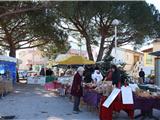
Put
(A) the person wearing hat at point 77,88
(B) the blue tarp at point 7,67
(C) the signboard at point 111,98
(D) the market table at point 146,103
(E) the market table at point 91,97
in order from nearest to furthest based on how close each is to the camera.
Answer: (C) the signboard at point 111,98, (D) the market table at point 146,103, (E) the market table at point 91,97, (A) the person wearing hat at point 77,88, (B) the blue tarp at point 7,67

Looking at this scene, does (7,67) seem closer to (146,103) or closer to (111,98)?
(146,103)

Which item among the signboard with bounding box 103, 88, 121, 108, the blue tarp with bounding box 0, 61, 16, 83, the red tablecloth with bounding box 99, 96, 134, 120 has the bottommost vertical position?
the red tablecloth with bounding box 99, 96, 134, 120

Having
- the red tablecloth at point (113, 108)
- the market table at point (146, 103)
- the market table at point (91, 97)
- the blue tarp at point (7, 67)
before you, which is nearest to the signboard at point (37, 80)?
the blue tarp at point (7, 67)

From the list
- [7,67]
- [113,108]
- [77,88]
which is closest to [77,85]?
[77,88]

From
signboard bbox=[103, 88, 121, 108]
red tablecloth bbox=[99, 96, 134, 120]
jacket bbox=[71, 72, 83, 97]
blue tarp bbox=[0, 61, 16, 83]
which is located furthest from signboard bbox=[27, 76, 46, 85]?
signboard bbox=[103, 88, 121, 108]

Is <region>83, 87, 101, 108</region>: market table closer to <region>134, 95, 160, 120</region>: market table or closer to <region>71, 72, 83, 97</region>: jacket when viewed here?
<region>71, 72, 83, 97</region>: jacket

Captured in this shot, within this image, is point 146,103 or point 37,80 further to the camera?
point 37,80

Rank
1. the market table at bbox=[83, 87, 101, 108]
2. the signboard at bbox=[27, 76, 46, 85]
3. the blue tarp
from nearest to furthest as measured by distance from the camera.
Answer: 1. the market table at bbox=[83, 87, 101, 108]
2. the blue tarp
3. the signboard at bbox=[27, 76, 46, 85]

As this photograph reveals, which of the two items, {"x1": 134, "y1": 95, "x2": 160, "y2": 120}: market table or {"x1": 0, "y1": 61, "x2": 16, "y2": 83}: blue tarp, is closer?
{"x1": 134, "y1": 95, "x2": 160, "y2": 120}: market table

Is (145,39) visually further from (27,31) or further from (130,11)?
(27,31)

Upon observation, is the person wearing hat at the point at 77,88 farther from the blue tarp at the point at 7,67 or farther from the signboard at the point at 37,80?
the signboard at the point at 37,80

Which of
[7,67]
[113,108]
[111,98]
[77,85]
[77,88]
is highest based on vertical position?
[7,67]

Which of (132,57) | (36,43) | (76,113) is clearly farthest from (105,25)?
(132,57)

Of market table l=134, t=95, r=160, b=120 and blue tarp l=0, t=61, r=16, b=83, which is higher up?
blue tarp l=0, t=61, r=16, b=83
